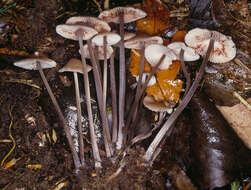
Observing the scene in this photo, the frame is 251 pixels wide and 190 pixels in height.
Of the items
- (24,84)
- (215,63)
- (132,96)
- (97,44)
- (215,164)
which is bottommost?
→ (215,164)

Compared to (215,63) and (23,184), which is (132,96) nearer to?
(215,63)

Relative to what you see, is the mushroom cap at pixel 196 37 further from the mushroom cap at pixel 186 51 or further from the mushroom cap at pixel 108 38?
the mushroom cap at pixel 108 38

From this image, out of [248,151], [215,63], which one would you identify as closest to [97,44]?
[215,63]

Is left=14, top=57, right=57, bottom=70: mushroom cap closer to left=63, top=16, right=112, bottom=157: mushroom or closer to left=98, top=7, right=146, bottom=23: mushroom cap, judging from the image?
left=63, top=16, right=112, bottom=157: mushroom

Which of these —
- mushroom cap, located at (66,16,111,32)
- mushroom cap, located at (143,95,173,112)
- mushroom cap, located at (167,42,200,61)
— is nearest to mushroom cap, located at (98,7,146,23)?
mushroom cap, located at (66,16,111,32)

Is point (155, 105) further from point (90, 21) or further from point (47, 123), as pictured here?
point (47, 123)

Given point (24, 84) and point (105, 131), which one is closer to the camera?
point (105, 131)

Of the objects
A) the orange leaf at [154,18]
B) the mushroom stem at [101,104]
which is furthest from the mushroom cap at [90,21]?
the orange leaf at [154,18]
